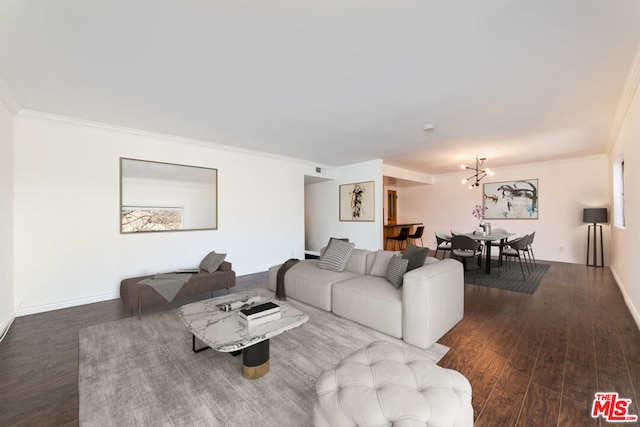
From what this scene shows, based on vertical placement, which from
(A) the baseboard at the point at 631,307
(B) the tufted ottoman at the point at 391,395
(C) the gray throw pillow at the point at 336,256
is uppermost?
(C) the gray throw pillow at the point at 336,256

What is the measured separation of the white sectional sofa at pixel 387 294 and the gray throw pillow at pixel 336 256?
0.26ft

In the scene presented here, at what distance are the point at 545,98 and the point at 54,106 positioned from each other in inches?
228

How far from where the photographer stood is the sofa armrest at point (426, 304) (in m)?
2.23

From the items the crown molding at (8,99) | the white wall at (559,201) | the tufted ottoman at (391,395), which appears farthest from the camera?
the white wall at (559,201)

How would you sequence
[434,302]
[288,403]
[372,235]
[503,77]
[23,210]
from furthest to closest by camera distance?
[372,235] < [23,210] < [503,77] < [434,302] < [288,403]

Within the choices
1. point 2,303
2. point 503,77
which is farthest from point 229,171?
point 503,77

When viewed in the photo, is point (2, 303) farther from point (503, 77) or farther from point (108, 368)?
point (503, 77)

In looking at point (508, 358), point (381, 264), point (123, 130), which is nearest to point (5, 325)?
point (123, 130)

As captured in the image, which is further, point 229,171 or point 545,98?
point 229,171

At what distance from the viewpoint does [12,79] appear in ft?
8.11

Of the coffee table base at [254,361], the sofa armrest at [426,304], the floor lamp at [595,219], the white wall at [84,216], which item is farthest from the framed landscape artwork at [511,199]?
the coffee table base at [254,361]

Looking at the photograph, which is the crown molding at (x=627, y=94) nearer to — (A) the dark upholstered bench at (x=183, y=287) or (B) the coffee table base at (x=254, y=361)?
(B) the coffee table base at (x=254, y=361)

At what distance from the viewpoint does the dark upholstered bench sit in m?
2.95

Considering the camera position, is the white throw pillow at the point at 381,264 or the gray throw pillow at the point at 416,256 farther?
the white throw pillow at the point at 381,264
